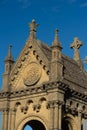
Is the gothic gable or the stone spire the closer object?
the gothic gable

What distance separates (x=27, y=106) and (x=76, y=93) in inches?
199

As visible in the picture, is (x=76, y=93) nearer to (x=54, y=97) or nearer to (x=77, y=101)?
(x=77, y=101)

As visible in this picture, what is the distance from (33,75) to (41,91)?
2.30 meters

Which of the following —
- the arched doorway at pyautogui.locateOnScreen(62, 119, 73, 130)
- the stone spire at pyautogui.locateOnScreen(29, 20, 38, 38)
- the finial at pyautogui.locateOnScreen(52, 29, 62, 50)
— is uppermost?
the stone spire at pyautogui.locateOnScreen(29, 20, 38, 38)

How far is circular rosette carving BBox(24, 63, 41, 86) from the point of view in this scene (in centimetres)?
Result: 4417

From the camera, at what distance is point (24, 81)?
4516 centimetres

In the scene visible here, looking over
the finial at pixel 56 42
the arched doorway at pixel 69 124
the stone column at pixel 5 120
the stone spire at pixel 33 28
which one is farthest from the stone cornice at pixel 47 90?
the stone spire at pixel 33 28

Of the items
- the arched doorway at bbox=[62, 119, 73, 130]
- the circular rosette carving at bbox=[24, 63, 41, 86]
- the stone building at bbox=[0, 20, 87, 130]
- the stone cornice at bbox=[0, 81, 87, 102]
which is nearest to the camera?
the stone cornice at bbox=[0, 81, 87, 102]

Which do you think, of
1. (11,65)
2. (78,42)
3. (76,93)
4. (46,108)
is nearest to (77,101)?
(76,93)

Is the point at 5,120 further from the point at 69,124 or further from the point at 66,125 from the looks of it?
the point at 69,124

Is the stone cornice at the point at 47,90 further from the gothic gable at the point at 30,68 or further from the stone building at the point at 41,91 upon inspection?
the gothic gable at the point at 30,68

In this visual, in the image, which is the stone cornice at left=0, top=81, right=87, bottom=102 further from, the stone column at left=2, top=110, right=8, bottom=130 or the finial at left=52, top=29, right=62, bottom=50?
the finial at left=52, top=29, right=62, bottom=50

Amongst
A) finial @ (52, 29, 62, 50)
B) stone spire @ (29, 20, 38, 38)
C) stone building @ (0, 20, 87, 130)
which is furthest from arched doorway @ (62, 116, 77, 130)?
stone spire @ (29, 20, 38, 38)

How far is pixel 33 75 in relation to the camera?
44625mm
